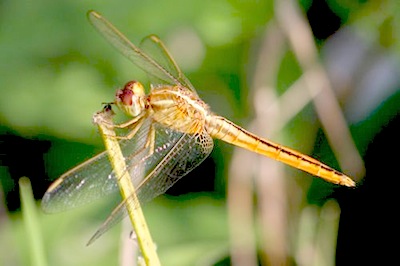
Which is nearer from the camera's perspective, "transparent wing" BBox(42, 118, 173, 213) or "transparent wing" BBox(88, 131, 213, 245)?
"transparent wing" BBox(42, 118, 173, 213)

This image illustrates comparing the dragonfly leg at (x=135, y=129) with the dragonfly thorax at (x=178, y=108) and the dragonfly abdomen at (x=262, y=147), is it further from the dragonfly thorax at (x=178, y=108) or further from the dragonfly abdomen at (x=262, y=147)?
the dragonfly abdomen at (x=262, y=147)

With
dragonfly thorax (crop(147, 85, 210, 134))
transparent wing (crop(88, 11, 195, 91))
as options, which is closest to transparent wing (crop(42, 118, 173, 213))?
dragonfly thorax (crop(147, 85, 210, 134))

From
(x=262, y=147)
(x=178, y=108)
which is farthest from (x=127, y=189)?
(x=262, y=147)

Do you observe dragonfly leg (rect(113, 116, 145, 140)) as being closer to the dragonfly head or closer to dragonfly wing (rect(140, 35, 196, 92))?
the dragonfly head

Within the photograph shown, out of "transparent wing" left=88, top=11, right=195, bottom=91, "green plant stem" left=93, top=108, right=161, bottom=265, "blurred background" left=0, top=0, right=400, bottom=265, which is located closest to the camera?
"green plant stem" left=93, top=108, right=161, bottom=265

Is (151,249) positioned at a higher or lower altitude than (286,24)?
lower

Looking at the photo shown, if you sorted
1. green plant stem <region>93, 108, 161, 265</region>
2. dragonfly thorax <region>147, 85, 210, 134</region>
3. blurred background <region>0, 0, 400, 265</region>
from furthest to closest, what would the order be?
blurred background <region>0, 0, 400, 265</region>
dragonfly thorax <region>147, 85, 210, 134</region>
green plant stem <region>93, 108, 161, 265</region>


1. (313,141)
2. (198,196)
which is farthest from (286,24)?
(198,196)

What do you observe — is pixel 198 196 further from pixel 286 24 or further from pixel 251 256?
pixel 286 24
